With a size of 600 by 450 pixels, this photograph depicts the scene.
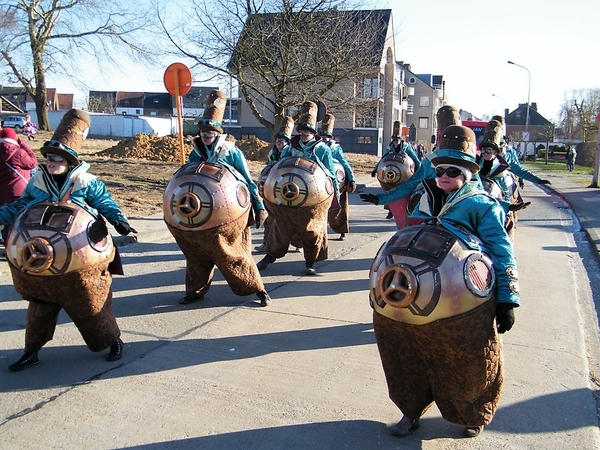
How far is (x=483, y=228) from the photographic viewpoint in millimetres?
3434

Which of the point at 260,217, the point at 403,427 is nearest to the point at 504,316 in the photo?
the point at 403,427

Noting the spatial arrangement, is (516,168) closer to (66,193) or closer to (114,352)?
(114,352)

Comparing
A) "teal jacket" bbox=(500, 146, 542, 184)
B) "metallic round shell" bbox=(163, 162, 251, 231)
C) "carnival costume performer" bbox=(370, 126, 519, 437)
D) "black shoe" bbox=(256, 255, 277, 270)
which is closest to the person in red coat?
"black shoe" bbox=(256, 255, 277, 270)

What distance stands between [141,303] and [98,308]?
191 cm

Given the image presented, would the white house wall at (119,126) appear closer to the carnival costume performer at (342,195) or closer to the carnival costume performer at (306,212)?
the carnival costume performer at (342,195)

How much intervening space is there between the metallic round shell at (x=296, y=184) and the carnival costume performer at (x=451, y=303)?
351 cm

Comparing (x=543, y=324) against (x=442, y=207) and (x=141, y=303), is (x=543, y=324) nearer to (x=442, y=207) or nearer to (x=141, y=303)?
(x=442, y=207)

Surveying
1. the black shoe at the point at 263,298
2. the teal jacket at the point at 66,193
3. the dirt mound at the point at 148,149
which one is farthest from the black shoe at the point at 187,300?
the dirt mound at the point at 148,149

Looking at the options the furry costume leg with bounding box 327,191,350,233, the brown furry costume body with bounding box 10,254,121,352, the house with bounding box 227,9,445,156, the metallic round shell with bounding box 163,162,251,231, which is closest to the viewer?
the brown furry costume body with bounding box 10,254,121,352

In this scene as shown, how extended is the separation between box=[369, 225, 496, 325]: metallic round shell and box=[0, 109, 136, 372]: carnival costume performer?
217cm

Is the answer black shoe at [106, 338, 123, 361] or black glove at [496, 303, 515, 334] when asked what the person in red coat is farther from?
black glove at [496, 303, 515, 334]

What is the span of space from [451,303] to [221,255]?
2.92m

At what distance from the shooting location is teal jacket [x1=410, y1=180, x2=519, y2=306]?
332 cm

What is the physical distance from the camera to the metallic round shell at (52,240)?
4.05 metres
